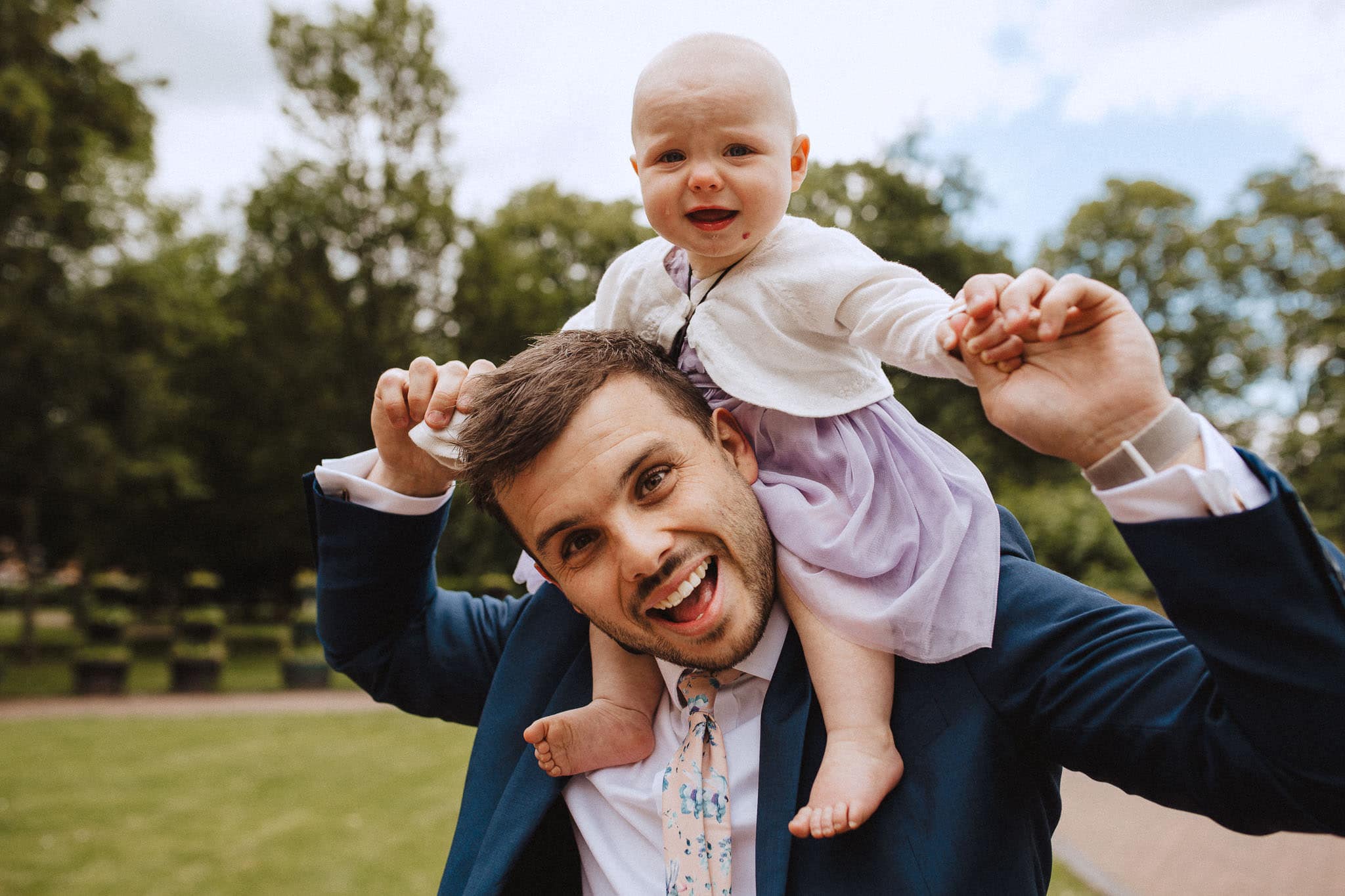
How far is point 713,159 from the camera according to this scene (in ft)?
5.60

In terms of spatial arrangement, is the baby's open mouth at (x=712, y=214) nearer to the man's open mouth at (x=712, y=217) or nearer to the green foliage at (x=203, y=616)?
the man's open mouth at (x=712, y=217)

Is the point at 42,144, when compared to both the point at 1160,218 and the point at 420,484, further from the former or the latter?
the point at 1160,218

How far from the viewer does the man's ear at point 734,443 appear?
1798 millimetres

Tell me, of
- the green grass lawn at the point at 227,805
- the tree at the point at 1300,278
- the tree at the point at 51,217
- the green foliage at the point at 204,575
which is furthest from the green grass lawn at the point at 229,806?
the tree at the point at 1300,278

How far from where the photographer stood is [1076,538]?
48.1 ft

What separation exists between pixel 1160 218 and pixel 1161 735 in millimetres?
30474

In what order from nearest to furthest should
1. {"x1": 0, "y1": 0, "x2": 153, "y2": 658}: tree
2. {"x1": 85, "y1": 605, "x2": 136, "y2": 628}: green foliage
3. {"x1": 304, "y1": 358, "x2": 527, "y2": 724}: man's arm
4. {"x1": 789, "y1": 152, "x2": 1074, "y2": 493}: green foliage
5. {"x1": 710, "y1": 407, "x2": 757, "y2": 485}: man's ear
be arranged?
{"x1": 710, "y1": 407, "x2": 757, "y2": 485}: man's ear
{"x1": 304, "y1": 358, "x2": 527, "y2": 724}: man's arm
{"x1": 789, "y1": 152, "x2": 1074, "y2": 493}: green foliage
{"x1": 0, "y1": 0, "x2": 153, "y2": 658}: tree
{"x1": 85, "y1": 605, "x2": 136, "y2": 628}: green foliage

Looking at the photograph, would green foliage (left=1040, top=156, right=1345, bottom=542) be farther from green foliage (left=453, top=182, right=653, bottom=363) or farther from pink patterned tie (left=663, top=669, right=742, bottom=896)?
pink patterned tie (left=663, top=669, right=742, bottom=896)

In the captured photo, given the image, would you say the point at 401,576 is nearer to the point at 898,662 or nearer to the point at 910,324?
the point at 898,662

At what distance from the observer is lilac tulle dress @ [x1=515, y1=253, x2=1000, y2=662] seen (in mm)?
1544

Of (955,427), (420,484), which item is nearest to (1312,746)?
(420,484)

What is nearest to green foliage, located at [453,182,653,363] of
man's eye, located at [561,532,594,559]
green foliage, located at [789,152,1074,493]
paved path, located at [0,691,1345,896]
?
green foliage, located at [789,152,1074,493]

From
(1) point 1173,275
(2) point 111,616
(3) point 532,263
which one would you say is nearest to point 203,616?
(2) point 111,616

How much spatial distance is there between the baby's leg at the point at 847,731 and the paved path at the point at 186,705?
481 inches
